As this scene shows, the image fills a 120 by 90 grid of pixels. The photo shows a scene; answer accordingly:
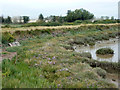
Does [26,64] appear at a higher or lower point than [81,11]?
lower

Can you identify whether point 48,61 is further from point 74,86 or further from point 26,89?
point 26,89

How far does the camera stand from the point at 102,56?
1162 centimetres

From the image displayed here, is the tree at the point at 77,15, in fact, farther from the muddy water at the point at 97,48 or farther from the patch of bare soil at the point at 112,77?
the patch of bare soil at the point at 112,77

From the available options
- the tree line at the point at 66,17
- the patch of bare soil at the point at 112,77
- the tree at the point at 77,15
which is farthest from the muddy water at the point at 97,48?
the tree at the point at 77,15

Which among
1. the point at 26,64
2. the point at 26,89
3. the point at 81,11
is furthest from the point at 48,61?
the point at 81,11

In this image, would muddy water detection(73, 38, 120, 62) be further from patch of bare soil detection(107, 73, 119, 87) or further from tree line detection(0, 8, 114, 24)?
tree line detection(0, 8, 114, 24)

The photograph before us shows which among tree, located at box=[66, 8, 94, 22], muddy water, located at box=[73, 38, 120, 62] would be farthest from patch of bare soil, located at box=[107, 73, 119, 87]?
tree, located at box=[66, 8, 94, 22]

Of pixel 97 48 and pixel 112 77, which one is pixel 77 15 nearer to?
pixel 97 48

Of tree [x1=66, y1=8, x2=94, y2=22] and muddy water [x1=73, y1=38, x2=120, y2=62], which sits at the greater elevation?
tree [x1=66, y1=8, x2=94, y2=22]

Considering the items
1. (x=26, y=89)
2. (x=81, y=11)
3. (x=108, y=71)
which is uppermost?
(x=81, y=11)

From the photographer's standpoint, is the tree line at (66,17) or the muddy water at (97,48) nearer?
the muddy water at (97,48)

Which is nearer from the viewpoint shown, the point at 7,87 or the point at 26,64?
the point at 7,87

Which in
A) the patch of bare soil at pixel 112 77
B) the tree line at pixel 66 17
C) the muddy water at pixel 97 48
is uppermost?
the tree line at pixel 66 17

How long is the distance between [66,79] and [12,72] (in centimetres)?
201
